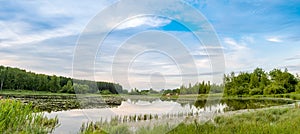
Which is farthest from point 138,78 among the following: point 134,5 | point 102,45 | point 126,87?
point 134,5

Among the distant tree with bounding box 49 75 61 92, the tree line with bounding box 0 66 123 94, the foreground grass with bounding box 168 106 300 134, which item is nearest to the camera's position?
the foreground grass with bounding box 168 106 300 134

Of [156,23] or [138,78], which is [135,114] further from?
[156,23]

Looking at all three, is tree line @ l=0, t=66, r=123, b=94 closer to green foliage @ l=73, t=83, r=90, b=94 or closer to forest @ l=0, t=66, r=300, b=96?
forest @ l=0, t=66, r=300, b=96

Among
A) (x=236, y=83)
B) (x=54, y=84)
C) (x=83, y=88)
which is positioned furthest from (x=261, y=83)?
(x=83, y=88)

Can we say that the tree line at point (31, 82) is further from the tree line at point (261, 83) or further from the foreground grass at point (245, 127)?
the foreground grass at point (245, 127)

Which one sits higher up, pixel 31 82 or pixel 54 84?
pixel 31 82

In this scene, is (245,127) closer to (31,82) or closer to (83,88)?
(83,88)

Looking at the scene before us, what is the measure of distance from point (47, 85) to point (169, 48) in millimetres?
50248

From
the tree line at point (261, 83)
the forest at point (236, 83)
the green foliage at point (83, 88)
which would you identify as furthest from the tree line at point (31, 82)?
the green foliage at point (83, 88)

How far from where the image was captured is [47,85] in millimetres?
53219

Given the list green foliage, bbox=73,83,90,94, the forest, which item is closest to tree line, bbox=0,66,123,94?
the forest

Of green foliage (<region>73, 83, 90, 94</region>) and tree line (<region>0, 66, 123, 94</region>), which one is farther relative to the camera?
tree line (<region>0, 66, 123, 94</region>)

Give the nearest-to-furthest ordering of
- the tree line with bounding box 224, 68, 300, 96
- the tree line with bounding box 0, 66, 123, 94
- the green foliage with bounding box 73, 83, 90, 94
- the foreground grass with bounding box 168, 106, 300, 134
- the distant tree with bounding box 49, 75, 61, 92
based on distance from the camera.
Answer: the foreground grass with bounding box 168, 106, 300, 134 < the green foliage with bounding box 73, 83, 90, 94 < the tree line with bounding box 224, 68, 300, 96 < the tree line with bounding box 0, 66, 123, 94 < the distant tree with bounding box 49, 75, 61, 92

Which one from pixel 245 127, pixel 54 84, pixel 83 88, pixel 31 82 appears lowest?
pixel 245 127
